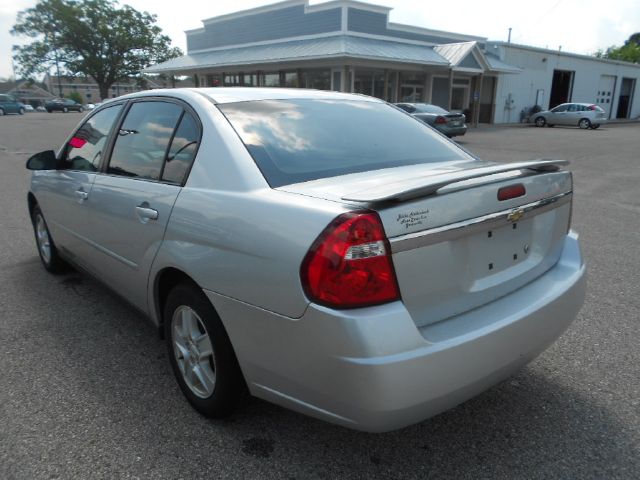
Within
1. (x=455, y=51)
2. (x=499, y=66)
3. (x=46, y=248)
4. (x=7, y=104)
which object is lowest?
(x=46, y=248)

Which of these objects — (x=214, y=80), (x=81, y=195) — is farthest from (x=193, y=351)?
(x=214, y=80)

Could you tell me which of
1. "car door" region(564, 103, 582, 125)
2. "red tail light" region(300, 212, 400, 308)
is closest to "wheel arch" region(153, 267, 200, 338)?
"red tail light" region(300, 212, 400, 308)

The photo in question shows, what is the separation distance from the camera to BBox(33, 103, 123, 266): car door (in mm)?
3586

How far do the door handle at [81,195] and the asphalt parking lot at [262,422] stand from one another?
89 centimetres

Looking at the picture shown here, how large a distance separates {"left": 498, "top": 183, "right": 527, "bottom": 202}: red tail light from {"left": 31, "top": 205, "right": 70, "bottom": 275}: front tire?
12.6 ft

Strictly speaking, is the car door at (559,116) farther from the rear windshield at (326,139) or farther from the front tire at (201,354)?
the front tire at (201,354)

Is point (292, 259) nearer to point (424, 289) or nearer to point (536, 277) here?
point (424, 289)

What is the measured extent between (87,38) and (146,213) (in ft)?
210

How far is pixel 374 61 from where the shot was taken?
2517 cm

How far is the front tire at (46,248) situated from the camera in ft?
15.1

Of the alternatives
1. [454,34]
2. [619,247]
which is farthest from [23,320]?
[454,34]

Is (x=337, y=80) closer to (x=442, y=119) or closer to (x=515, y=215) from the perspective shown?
(x=442, y=119)

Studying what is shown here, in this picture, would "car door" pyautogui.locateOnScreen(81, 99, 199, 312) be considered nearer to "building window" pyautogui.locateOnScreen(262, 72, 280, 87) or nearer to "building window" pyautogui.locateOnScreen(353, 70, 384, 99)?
"building window" pyautogui.locateOnScreen(353, 70, 384, 99)

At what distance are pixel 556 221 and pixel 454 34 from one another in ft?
111
